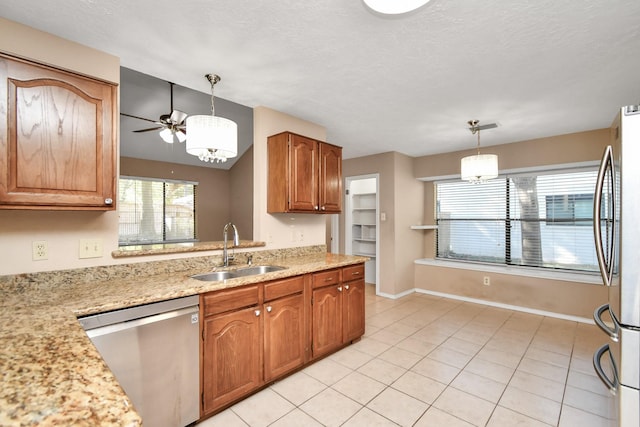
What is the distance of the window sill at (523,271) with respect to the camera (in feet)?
12.4

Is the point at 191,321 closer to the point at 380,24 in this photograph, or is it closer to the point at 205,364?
the point at 205,364

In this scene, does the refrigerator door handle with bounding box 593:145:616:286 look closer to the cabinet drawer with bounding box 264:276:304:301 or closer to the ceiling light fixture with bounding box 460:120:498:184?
the ceiling light fixture with bounding box 460:120:498:184

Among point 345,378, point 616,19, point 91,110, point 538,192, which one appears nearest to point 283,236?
point 345,378

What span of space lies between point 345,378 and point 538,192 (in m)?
3.92

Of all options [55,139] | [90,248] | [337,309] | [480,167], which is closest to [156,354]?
[90,248]

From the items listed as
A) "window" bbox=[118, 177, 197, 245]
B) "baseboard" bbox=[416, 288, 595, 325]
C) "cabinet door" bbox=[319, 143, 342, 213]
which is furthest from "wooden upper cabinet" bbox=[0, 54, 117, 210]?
"baseboard" bbox=[416, 288, 595, 325]

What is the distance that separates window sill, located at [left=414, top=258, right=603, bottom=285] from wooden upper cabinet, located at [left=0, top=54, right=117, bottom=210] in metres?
4.69

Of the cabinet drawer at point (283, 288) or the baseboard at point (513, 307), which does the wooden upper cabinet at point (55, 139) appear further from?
the baseboard at point (513, 307)

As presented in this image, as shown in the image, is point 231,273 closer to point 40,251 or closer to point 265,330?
point 265,330

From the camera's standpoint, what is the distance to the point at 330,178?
3.27m

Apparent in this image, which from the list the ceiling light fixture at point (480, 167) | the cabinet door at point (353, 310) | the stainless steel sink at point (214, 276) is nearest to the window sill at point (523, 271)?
the ceiling light fixture at point (480, 167)

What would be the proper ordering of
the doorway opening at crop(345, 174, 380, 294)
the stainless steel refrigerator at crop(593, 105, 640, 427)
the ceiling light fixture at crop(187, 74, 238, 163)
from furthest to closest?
→ 1. the doorway opening at crop(345, 174, 380, 294)
2. the ceiling light fixture at crop(187, 74, 238, 163)
3. the stainless steel refrigerator at crop(593, 105, 640, 427)

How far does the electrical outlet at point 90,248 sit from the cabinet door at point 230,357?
2.85 ft

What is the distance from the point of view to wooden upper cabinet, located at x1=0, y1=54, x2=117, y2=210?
4.83ft
